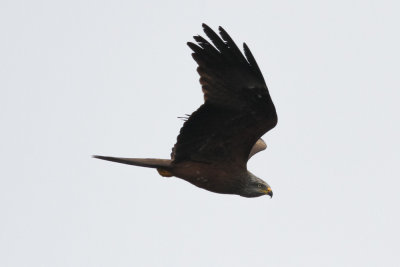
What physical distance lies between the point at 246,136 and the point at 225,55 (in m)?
1.14

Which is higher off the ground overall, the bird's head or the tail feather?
the tail feather

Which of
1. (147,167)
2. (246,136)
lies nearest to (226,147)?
(246,136)

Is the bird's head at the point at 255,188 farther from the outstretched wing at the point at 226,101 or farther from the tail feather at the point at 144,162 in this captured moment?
the tail feather at the point at 144,162

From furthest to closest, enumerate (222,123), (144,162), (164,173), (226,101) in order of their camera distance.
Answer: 1. (164,173)
2. (144,162)
3. (222,123)
4. (226,101)

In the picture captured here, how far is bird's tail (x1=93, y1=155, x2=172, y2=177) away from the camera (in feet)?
37.2

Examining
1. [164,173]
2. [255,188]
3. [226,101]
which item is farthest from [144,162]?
[255,188]

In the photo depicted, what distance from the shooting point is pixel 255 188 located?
39.5 ft

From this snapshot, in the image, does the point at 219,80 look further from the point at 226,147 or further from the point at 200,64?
the point at 226,147

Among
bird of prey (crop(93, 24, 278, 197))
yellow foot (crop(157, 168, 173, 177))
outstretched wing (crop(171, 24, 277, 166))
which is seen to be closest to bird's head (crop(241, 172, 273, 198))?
bird of prey (crop(93, 24, 278, 197))

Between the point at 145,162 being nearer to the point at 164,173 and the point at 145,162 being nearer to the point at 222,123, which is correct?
the point at 164,173

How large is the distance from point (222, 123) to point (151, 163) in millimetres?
1149

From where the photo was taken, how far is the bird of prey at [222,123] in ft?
35.5

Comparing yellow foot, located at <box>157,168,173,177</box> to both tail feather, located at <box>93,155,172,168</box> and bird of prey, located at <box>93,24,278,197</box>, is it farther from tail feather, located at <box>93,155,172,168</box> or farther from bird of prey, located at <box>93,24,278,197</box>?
tail feather, located at <box>93,155,172,168</box>

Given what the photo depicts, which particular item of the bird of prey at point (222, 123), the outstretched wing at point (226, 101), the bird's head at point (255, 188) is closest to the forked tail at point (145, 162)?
the bird of prey at point (222, 123)
